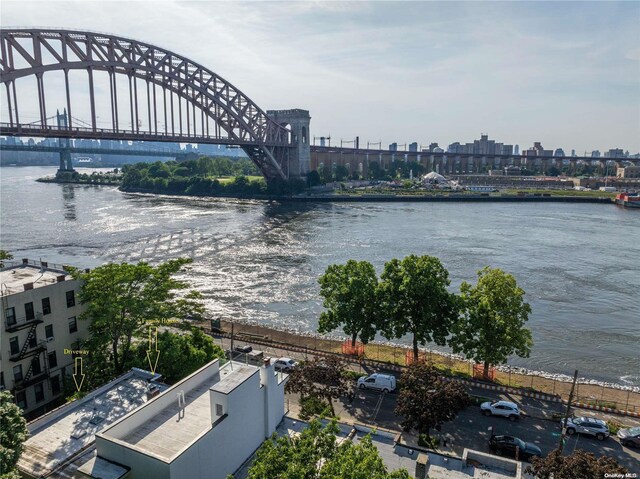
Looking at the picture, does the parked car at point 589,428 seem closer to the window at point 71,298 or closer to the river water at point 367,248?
the river water at point 367,248

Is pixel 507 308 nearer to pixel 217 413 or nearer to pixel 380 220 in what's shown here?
pixel 217 413

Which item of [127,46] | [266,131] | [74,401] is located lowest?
[74,401]

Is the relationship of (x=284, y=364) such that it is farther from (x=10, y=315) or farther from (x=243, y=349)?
(x=10, y=315)

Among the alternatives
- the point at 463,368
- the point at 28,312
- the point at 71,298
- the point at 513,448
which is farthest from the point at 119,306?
the point at 463,368

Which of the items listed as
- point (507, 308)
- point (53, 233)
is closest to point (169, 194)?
point (53, 233)

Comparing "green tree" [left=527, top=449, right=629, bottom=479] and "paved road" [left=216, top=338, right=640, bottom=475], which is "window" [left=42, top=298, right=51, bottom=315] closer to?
"paved road" [left=216, top=338, right=640, bottom=475]

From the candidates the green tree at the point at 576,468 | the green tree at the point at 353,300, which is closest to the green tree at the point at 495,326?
the green tree at the point at 353,300
